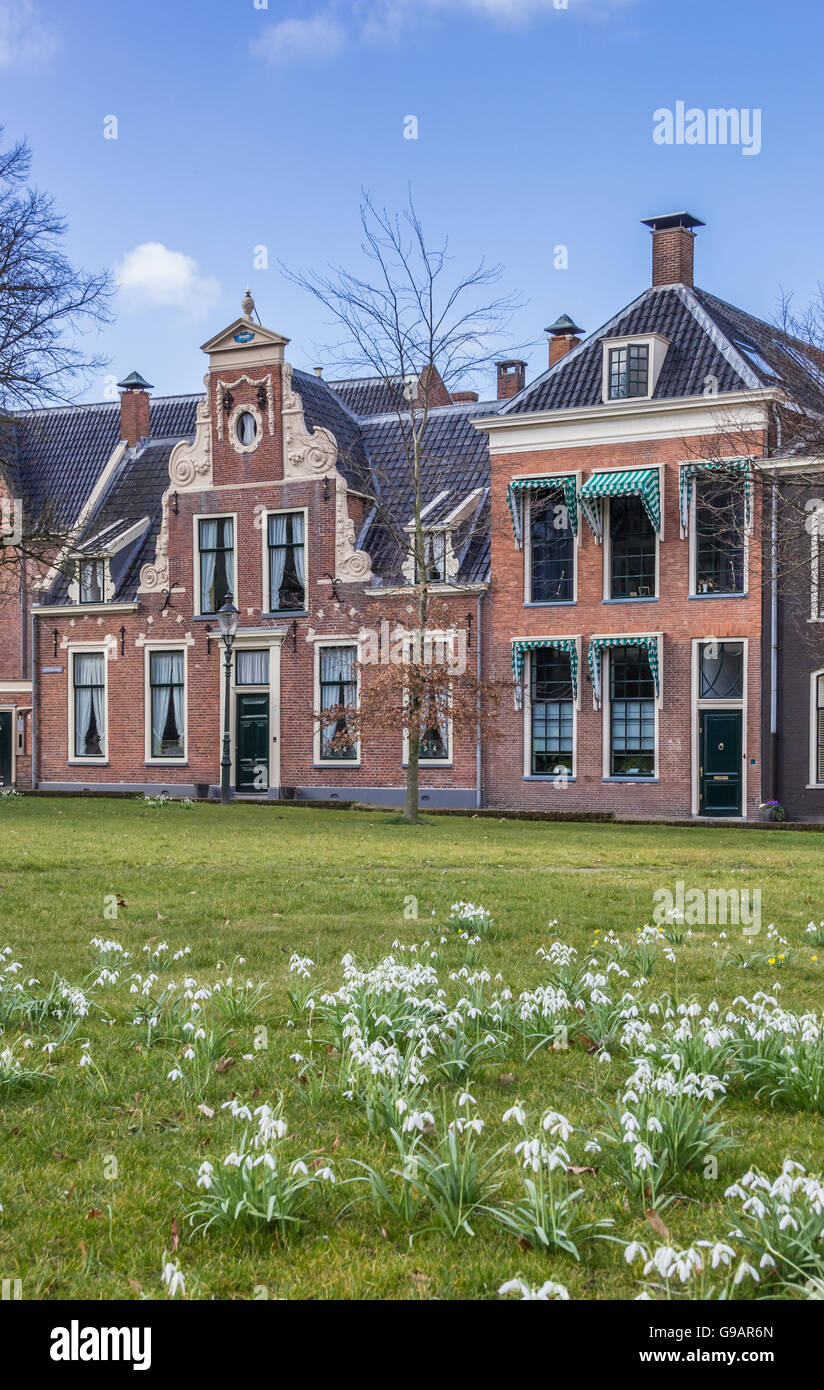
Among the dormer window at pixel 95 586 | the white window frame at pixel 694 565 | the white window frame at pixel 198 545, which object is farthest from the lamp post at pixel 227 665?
the white window frame at pixel 694 565

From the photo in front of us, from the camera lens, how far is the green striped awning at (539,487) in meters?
31.2

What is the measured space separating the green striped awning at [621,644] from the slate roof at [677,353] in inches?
205

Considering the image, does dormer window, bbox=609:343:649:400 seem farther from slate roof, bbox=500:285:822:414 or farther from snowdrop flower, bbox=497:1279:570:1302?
snowdrop flower, bbox=497:1279:570:1302

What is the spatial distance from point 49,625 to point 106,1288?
116 feet

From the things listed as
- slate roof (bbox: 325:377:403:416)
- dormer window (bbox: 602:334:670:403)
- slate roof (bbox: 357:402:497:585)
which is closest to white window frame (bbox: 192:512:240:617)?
slate roof (bbox: 357:402:497:585)

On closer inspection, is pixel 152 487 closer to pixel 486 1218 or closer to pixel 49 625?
pixel 49 625

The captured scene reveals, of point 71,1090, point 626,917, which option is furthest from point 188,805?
point 71,1090

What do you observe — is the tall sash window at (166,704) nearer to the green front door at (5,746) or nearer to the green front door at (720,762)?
the green front door at (5,746)

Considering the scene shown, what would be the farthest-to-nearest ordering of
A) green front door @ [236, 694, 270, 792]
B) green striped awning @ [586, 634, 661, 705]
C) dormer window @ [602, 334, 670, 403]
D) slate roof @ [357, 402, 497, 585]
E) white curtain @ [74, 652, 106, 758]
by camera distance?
white curtain @ [74, 652, 106, 758]
green front door @ [236, 694, 270, 792]
slate roof @ [357, 402, 497, 585]
dormer window @ [602, 334, 670, 403]
green striped awning @ [586, 634, 661, 705]

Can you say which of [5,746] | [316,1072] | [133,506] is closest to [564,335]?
[133,506]

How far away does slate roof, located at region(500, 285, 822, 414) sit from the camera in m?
29.5

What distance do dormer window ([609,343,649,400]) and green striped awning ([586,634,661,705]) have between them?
17.3ft

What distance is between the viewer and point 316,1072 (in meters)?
6.57
